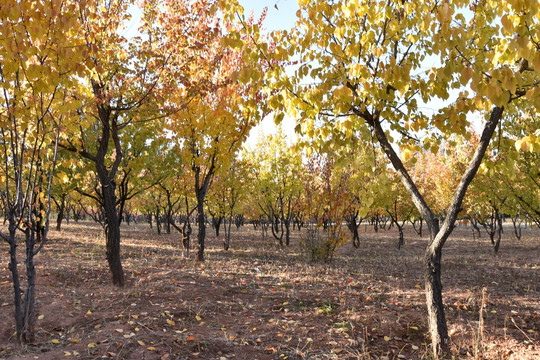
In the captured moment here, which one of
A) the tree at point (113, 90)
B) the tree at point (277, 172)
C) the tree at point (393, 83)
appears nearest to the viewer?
the tree at point (393, 83)

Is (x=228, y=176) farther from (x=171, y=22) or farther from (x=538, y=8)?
(x=538, y=8)

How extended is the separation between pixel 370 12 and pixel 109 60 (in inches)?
209

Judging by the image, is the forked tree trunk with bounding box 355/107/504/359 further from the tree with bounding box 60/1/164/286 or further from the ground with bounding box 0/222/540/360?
the tree with bounding box 60/1/164/286

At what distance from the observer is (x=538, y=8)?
226cm

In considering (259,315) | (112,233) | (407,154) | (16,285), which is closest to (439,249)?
(407,154)

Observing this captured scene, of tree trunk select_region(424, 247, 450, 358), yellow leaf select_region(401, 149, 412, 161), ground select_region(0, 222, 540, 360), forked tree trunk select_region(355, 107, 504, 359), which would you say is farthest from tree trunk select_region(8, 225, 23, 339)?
tree trunk select_region(424, 247, 450, 358)

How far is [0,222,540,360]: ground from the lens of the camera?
4.28 meters

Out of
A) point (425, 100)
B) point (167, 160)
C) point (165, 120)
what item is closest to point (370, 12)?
point (425, 100)

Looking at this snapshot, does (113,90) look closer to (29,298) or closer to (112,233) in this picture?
(112,233)

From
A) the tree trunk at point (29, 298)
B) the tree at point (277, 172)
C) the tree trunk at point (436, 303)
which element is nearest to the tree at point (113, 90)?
the tree trunk at point (29, 298)

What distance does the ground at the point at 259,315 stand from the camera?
14.0 ft

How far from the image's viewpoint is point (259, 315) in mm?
5699

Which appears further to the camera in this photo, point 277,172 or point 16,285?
point 277,172

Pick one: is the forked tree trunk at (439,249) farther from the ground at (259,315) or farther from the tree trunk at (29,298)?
the tree trunk at (29,298)
